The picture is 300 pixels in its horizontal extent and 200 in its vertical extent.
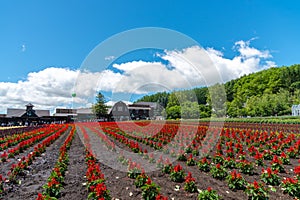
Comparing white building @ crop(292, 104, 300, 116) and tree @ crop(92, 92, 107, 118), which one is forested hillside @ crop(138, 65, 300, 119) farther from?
tree @ crop(92, 92, 107, 118)

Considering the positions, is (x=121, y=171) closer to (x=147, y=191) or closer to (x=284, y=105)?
(x=147, y=191)

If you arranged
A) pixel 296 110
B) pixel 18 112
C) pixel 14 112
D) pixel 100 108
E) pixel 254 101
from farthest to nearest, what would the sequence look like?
pixel 100 108 → pixel 14 112 → pixel 18 112 → pixel 254 101 → pixel 296 110

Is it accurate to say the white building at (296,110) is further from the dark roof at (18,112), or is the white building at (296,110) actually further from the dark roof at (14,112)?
the dark roof at (14,112)

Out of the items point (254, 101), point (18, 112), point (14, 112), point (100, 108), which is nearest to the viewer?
point (254, 101)

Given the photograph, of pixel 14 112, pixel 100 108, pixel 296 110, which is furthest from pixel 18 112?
pixel 296 110

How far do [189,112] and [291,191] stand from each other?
42.4 meters

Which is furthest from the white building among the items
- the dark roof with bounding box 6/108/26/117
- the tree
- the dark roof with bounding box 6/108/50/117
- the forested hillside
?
the dark roof with bounding box 6/108/26/117

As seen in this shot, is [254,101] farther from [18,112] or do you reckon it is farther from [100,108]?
[18,112]

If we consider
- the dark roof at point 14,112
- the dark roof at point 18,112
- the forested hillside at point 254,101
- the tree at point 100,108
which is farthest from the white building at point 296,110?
the dark roof at point 14,112

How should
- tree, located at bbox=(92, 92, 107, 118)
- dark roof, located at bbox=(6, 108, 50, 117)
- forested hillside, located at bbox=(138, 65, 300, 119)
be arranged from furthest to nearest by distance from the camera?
tree, located at bbox=(92, 92, 107, 118)
dark roof, located at bbox=(6, 108, 50, 117)
forested hillside, located at bbox=(138, 65, 300, 119)

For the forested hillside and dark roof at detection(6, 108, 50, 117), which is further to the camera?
dark roof at detection(6, 108, 50, 117)

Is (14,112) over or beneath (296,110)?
over

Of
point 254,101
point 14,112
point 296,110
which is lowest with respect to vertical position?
point 296,110

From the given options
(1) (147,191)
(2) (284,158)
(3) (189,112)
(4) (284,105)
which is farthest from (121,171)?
(4) (284,105)
